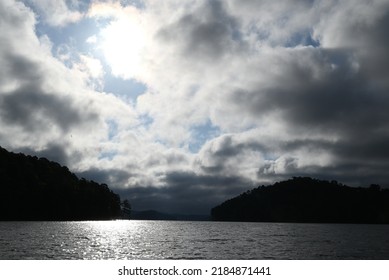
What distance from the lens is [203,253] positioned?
77812 mm

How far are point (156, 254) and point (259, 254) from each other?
2014 cm
